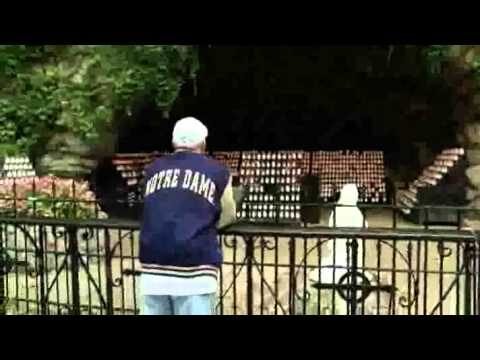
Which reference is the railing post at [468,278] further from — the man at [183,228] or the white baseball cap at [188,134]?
the white baseball cap at [188,134]

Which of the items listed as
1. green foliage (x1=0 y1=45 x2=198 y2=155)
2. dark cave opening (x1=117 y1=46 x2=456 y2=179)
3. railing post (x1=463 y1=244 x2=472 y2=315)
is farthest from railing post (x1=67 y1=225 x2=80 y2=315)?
dark cave opening (x1=117 y1=46 x2=456 y2=179)

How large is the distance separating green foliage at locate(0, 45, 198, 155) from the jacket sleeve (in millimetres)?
6573

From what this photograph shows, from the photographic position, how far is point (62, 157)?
35.6 feet

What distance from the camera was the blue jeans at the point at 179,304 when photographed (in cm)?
399

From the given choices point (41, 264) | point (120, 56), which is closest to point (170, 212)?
point (41, 264)

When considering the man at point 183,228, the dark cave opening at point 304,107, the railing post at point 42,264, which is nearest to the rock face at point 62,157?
the dark cave opening at point 304,107

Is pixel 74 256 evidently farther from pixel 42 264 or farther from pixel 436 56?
pixel 436 56

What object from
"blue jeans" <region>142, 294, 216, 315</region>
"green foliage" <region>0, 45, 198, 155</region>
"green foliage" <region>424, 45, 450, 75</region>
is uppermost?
"green foliage" <region>424, 45, 450, 75</region>

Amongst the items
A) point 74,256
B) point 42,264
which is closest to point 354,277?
point 74,256

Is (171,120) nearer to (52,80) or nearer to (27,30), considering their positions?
(52,80)

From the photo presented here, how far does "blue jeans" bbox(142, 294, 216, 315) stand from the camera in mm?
3992

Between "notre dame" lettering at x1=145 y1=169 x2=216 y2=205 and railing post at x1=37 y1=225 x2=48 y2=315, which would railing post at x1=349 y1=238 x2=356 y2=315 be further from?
railing post at x1=37 y1=225 x2=48 y2=315

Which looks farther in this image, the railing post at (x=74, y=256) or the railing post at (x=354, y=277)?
the railing post at (x=74, y=256)

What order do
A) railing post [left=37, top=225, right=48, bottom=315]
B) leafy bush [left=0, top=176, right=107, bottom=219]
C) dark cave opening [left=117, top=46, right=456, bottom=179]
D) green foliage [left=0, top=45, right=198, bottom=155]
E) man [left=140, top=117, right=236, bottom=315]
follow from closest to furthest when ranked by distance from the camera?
man [left=140, top=117, right=236, bottom=315] → railing post [left=37, top=225, right=48, bottom=315] → leafy bush [left=0, top=176, right=107, bottom=219] → green foliage [left=0, top=45, right=198, bottom=155] → dark cave opening [left=117, top=46, right=456, bottom=179]
